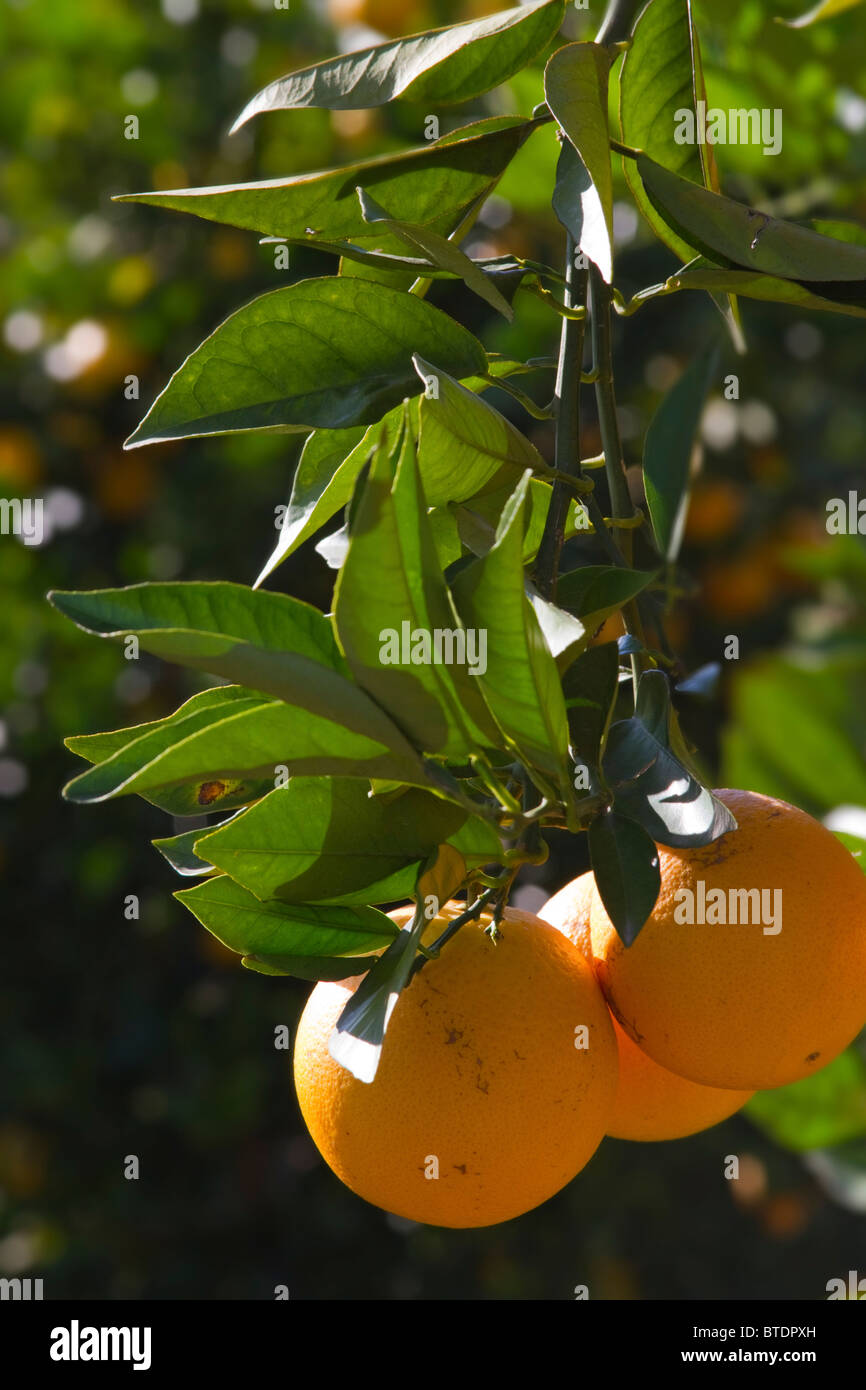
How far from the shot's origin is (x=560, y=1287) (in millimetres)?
1993

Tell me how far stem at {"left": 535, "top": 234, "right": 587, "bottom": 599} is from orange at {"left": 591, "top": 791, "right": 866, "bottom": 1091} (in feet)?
Result: 0.54

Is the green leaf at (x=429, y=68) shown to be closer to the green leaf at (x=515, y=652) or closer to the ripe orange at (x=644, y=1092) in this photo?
the green leaf at (x=515, y=652)

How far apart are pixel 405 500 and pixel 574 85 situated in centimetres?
23

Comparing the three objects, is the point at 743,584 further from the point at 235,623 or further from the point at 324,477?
the point at 235,623

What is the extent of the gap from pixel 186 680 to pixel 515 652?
1.49m

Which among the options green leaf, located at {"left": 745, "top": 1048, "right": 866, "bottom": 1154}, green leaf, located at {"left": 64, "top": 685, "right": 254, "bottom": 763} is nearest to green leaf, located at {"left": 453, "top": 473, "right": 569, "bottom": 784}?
green leaf, located at {"left": 64, "top": 685, "right": 254, "bottom": 763}

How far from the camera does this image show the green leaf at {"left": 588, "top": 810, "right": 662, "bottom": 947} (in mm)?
528

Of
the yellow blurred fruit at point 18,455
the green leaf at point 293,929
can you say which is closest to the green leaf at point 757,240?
the green leaf at point 293,929

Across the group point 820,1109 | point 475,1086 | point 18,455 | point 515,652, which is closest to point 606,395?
point 515,652

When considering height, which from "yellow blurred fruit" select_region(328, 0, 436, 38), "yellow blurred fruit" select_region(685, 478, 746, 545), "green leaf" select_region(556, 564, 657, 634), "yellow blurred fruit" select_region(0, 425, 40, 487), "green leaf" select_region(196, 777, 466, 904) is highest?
"yellow blurred fruit" select_region(328, 0, 436, 38)

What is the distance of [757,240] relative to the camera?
56 cm

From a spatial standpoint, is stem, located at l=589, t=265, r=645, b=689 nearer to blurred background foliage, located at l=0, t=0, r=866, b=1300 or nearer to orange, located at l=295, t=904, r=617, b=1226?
orange, located at l=295, t=904, r=617, b=1226

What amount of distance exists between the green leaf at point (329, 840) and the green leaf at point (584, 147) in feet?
0.78
